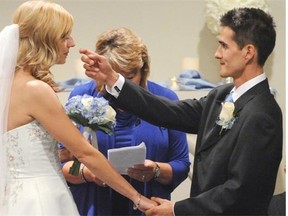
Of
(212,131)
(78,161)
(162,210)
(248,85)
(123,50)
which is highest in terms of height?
(123,50)

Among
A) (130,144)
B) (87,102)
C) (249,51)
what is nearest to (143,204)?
(130,144)

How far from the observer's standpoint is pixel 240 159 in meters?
2.08

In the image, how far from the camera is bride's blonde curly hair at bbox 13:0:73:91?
2010 mm

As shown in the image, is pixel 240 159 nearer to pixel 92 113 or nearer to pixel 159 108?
pixel 159 108

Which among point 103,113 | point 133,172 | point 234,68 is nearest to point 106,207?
point 133,172

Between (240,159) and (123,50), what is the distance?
2.49ft

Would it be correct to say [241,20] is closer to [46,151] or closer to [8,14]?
[46,151]

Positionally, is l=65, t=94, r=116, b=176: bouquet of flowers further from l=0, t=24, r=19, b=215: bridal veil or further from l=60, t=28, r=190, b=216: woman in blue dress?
l=0, t=24, r=19, b=215: bridal veil

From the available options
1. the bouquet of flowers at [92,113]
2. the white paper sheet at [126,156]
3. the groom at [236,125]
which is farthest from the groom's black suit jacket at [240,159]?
the bouquet of flowers at [92,113]

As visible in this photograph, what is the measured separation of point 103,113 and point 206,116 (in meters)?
0.40

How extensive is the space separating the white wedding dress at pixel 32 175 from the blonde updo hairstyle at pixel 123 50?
1.95 feet

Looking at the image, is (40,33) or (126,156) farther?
(126,156)

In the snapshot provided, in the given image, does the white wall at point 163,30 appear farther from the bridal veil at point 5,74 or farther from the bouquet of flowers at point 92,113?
the bridal veil at point 5,74

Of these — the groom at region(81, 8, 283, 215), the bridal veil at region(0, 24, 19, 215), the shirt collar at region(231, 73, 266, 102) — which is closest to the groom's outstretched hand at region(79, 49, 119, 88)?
the groom at region(81, 8, 283, 215)
